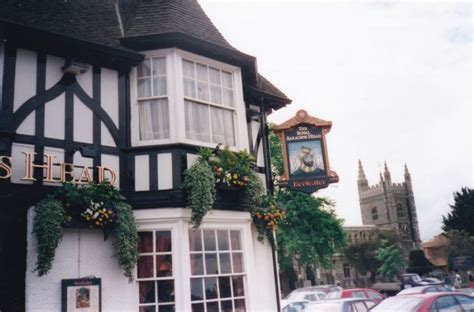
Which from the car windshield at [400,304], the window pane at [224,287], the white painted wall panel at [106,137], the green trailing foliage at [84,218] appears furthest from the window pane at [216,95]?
the car windshield at [400,304]

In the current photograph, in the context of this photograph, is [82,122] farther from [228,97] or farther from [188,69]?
[228,97]

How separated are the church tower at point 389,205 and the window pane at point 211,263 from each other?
95.5 meters

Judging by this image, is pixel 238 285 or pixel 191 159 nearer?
pixel 191 159

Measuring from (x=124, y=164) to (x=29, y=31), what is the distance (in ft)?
9.05

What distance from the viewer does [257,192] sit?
929 centimetres

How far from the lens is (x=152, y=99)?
9.10 metres

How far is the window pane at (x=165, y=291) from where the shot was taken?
8.11 meters

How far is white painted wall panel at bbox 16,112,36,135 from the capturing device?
7.69 m

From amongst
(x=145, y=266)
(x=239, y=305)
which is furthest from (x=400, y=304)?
(x=145, y=266)

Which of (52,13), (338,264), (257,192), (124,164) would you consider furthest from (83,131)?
(338,264)

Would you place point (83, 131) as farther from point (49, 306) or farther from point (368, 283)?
point (368, 283)

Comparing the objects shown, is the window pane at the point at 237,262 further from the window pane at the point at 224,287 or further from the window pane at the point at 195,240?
the window pane at the point at 195,240

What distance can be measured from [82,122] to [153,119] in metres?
1.32

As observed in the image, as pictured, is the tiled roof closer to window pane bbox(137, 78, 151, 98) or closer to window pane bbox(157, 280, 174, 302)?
window pane bbox(137, 78, 151, 98)
